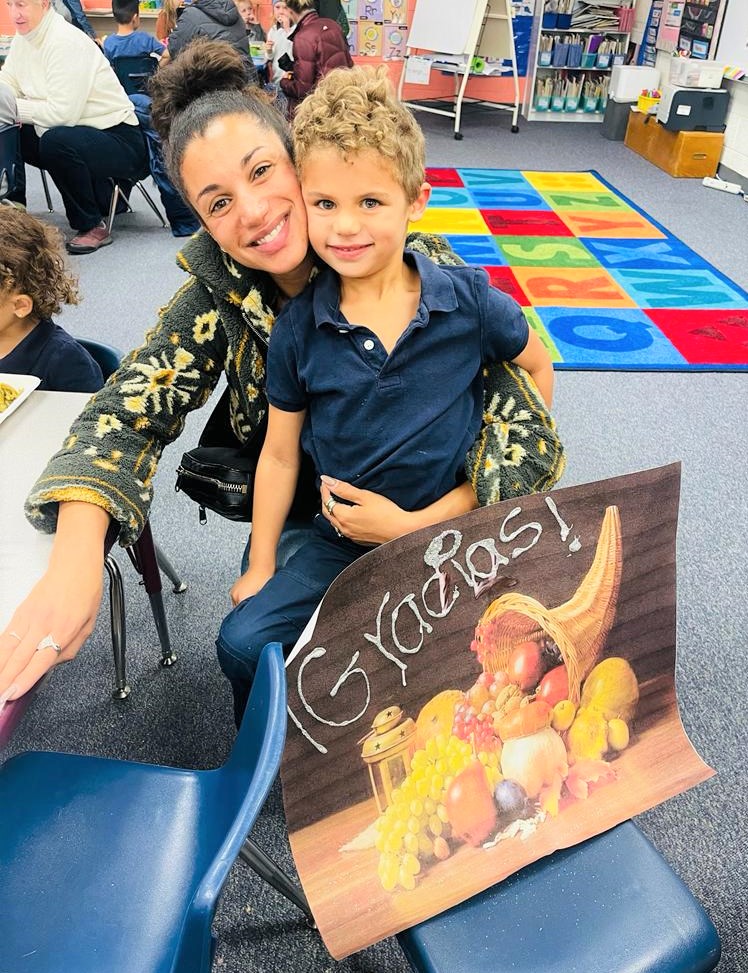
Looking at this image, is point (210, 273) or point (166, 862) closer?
point (166, 862)

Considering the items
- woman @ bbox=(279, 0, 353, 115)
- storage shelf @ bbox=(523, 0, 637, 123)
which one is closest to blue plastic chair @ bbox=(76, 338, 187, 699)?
woman @ bbox=(279, 0, 353, 115)

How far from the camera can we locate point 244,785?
0.75 m

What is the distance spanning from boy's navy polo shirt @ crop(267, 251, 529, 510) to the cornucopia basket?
291 mm

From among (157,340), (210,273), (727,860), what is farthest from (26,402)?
(727,860)

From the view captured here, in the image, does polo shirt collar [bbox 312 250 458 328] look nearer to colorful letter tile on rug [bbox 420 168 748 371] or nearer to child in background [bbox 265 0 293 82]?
colorful letter tile on rug [bbox 420 168 748 371]

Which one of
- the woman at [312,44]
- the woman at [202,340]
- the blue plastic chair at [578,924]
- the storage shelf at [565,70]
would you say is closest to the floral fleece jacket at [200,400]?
the woman at [202,340]

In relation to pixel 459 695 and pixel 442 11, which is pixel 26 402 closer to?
pixel 459 695

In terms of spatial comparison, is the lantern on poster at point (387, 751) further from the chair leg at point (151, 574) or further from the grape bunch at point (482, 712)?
the chair leg at point (151, 574)

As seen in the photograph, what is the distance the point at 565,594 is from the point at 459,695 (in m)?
0.18

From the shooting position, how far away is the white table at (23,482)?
871 millimetres

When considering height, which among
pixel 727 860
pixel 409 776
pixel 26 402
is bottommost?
pixel 727 860

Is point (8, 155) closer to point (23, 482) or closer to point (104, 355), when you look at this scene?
point (104, 355)

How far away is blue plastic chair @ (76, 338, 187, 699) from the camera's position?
4.76ft

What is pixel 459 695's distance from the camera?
88cm
